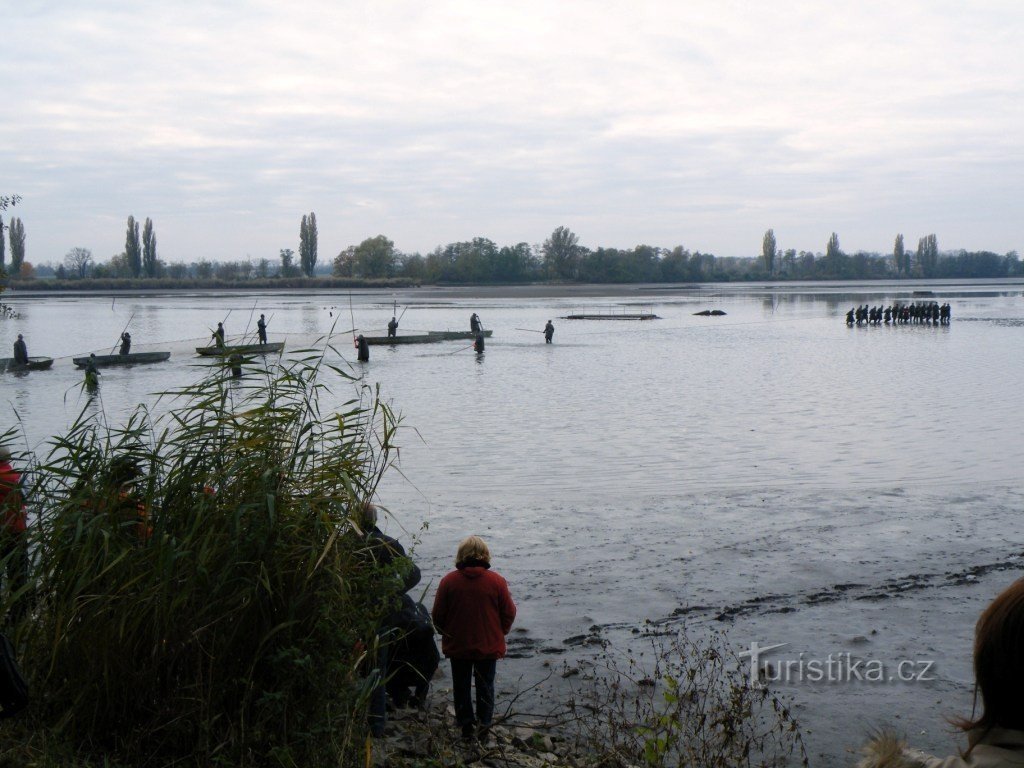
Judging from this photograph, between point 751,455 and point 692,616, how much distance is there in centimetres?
1017

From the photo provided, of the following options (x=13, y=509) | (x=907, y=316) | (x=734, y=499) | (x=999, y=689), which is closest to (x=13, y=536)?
(x=13, y=509)

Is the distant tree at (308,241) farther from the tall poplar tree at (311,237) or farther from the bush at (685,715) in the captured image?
the bush at (685,715)

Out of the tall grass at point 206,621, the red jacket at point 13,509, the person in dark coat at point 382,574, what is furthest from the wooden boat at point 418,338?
the tall grass at point 206,621

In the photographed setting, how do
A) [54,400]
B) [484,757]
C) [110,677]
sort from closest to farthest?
1. [110,677]
2. [484,757]
3. [54,400]

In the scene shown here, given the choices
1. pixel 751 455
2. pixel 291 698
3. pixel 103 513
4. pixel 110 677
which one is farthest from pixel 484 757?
pixel 751 455

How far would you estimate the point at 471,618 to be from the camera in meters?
6.30

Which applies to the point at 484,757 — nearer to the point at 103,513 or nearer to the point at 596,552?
the point at 103,513

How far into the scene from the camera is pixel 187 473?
5.71m

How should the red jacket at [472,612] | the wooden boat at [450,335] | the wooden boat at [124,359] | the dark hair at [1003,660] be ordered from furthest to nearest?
the wooden boat at [450,335], the wooden boat at [124,359], the red jacket at [472,612], the dark hair at [1003,660]

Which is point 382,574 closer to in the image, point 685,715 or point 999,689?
point 685,715

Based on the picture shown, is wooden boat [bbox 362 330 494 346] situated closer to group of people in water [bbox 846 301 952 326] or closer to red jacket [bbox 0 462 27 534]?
group of people in water [bbox 846 301 952 326]

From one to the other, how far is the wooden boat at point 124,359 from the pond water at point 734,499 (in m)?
0.89

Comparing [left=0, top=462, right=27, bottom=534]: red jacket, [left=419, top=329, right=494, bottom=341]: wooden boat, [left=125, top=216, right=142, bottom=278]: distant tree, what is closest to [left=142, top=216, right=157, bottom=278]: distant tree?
[left=125, top=216, right=142, bottom=278]: distant tree

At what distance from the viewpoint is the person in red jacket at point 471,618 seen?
628 centimetres
